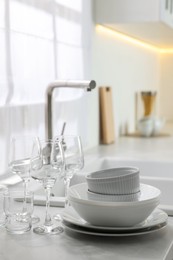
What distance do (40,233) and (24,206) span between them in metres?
0.10

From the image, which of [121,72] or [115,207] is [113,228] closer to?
[115,207]

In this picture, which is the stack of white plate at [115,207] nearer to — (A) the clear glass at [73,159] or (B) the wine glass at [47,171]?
(B) the wine glass at [47,171]

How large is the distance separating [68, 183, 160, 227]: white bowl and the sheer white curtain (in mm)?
569

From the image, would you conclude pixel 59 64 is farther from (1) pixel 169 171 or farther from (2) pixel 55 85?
(1) pixel 169 171

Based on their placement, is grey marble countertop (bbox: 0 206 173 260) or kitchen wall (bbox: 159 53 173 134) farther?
kitchen wall (bbox: 159 53 173 134)

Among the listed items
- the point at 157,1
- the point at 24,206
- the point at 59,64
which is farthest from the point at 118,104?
the point at 24,206

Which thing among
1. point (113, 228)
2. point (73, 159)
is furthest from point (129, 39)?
point (113, 228)

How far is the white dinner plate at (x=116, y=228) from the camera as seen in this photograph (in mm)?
1138

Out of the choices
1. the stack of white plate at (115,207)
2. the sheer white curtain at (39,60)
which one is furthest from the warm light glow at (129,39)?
the stack of white plate at (115,207)

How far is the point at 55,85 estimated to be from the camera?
1.66 m

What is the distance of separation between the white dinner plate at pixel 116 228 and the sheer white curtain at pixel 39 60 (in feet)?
1.57

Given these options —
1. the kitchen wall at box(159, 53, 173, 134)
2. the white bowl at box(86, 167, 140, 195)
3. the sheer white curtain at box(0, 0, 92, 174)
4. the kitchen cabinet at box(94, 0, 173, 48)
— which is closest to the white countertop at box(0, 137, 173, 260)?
the white bowl at box(86, 167, 140, 195)

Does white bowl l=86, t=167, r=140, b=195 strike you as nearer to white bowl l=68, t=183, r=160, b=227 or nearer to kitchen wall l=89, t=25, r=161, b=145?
white bowl l=68, t=183, r=160, b=227

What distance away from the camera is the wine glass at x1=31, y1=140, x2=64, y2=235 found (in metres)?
1.20
